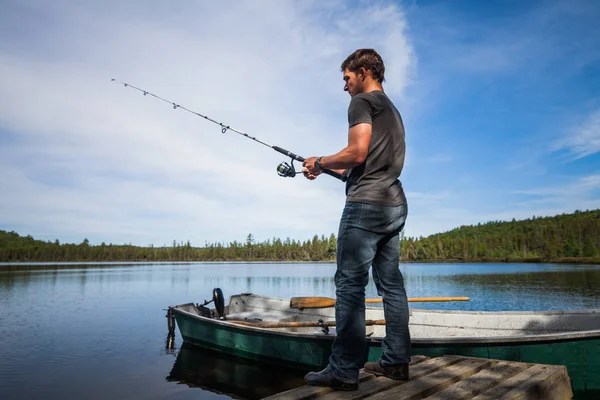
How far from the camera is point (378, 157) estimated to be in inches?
130

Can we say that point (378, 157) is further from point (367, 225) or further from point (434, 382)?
point (434, 382)

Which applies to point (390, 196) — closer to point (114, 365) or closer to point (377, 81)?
point (377, 81)

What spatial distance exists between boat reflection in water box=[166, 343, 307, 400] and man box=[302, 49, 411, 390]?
5.96 metres

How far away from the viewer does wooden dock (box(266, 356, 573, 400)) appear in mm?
2877

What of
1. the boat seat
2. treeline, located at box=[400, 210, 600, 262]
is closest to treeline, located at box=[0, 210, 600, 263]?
treeline, located at box=[400, 210, 600, 262]

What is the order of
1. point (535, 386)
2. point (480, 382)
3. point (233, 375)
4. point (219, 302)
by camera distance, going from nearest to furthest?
1. point (535, 386)
2. point (480, 382)
3. point (233, 375)
4. point (219, 302)

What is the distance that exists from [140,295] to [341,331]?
31.2 metres

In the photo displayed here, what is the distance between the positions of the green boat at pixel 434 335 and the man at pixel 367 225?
3.56m

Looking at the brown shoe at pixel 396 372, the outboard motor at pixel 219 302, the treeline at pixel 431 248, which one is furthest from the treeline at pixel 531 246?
the brown shoe at pixel 396 372

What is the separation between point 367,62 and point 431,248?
155m

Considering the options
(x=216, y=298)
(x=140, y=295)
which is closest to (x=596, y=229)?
(x=140, y=295)

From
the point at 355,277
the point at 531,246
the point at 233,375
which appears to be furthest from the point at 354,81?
the point at 531,246

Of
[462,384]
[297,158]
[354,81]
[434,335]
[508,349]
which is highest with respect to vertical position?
[354,81]

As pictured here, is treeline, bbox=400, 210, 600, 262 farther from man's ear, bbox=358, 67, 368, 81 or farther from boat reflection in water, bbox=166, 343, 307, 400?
man's ear, bbox=358, 67, 368, 81
